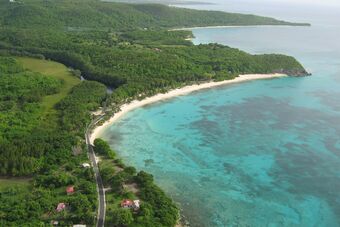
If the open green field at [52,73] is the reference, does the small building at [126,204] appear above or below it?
below

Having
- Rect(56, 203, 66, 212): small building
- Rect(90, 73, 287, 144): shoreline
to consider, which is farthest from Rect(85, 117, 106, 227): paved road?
Rect(56, 203, 66, 212): small building

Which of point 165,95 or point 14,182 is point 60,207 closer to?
point 14,182

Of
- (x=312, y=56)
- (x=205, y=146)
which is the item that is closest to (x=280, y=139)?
(x=205, y=146)

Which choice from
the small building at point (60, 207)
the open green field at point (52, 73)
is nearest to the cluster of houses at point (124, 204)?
the small building at point (60, 207)

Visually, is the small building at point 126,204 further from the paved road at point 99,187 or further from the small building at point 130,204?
the paved road at point 99,187

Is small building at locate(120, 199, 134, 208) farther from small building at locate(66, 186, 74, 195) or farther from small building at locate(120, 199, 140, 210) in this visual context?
small building at locate(66, 186, 74, 195)


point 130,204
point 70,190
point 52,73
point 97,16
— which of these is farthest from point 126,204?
point 97,16
